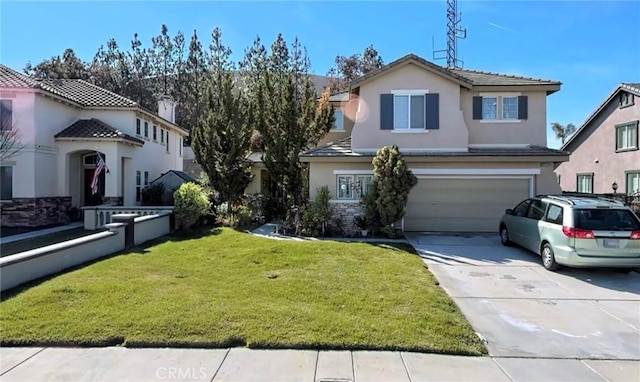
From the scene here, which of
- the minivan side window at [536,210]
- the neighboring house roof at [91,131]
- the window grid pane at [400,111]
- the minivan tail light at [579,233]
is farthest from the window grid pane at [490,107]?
the neighboring house roof at [91,131]

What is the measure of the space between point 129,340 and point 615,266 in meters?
9.56

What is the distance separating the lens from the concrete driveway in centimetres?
530

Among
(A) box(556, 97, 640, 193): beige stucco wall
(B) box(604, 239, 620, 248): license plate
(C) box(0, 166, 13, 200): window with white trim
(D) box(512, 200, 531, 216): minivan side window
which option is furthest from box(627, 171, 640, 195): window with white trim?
(C) box(0, 166, 13, 200): window with white trim

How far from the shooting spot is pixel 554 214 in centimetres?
959

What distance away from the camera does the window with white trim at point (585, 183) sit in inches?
1072

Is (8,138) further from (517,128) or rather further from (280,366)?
(517,128)

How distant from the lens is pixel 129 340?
5.01 meters

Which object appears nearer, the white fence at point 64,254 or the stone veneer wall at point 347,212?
the white fence at point 64,254

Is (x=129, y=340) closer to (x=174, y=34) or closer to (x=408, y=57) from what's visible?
(x=408, y=57)

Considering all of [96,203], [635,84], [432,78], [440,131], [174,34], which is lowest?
[96,203]

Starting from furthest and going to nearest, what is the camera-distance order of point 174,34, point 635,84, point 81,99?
1. point 174,34
2. point 635,84
3. point 81,99

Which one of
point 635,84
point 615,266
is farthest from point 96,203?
point 635,84

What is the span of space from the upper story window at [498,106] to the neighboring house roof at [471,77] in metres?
0.55

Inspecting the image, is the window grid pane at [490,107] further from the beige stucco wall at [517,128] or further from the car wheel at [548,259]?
the car wheel at [548,259]
